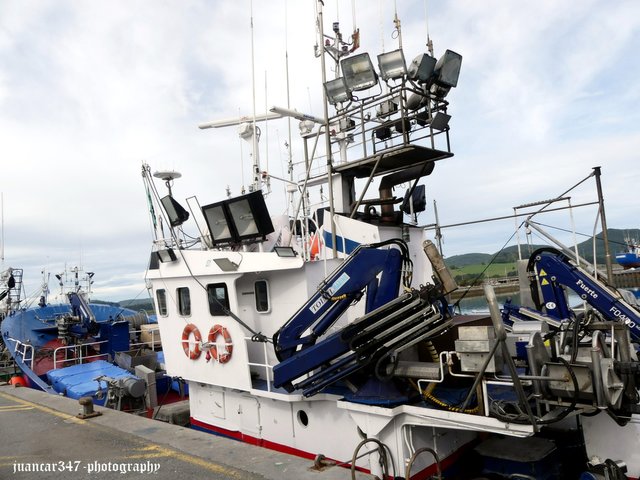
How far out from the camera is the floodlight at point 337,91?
7715mm

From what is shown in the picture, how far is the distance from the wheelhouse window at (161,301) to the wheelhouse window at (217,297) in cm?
155

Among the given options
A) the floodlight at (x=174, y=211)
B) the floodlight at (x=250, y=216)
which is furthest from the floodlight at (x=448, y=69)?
the floodlight at (x=174, y=211)

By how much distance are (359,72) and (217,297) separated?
15.1ft

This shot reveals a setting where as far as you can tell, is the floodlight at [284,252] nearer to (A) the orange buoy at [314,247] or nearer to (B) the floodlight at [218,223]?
(A) the orange buoy at [314,247]

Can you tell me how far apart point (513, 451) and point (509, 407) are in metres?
1.08

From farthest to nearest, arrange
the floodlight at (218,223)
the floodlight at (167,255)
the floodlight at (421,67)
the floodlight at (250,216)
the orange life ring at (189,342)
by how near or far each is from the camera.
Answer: the floodlight at (167,255) < the orange life ring at (189,342) < the floodlight at (218,223) < the floodlight at (250,216) < the floodlight at (421,67)

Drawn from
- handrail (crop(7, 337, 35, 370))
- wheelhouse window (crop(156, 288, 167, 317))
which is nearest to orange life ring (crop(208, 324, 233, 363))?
wheelhouse window (crop(156, 288, 167, 317))

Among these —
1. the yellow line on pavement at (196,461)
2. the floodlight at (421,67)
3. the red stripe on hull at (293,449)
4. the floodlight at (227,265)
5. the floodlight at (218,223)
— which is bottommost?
the red stripe on hull at (293,449)

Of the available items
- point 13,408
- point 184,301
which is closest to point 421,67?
point 184,301

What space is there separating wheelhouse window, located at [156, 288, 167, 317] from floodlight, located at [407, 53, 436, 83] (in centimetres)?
628

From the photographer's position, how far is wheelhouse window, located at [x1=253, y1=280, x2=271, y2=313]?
809cm

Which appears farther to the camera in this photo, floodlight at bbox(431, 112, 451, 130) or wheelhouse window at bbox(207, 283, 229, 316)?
wheelhouse window at bbox(207, 283, 229, 316)

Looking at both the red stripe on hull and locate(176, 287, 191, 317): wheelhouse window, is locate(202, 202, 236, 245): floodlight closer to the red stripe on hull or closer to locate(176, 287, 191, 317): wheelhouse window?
locate(176, 287, 191, 317): wheelhouse window

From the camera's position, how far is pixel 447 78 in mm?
7375
